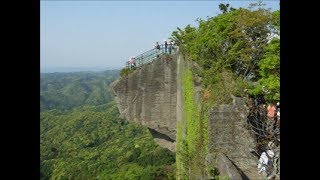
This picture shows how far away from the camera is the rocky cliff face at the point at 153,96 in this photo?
834 inches

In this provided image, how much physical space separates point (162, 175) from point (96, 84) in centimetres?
9932

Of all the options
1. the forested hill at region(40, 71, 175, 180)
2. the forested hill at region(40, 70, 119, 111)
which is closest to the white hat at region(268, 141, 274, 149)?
the forested hill at region(40, 71, 175, 180)

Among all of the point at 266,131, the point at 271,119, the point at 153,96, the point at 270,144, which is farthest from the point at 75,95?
the point at 270,144

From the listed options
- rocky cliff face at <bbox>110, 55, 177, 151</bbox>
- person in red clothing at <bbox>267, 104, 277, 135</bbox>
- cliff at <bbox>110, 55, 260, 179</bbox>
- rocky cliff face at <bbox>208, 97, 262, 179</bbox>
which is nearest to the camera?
person in red clothing at <bbox>267, 104, 277, 135</bbox>

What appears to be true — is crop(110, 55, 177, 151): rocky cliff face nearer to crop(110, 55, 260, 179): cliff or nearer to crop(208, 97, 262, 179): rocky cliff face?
crop(110, 55, 260, 179): cliff

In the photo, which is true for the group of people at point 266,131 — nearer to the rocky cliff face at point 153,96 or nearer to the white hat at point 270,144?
the white hat at point 270,144

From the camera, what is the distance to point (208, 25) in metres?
15.7

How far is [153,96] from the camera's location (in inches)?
847

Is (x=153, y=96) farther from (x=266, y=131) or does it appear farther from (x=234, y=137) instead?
(x=266, y=131)

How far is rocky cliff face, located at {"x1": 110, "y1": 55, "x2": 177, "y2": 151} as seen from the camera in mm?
21188

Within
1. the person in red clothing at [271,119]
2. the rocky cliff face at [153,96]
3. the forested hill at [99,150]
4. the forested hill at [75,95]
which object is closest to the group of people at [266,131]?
the person in red clothing at [271,119]

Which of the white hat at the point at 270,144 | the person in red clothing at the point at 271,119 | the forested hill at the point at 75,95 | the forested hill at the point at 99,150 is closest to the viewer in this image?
the white hat at the point at 270,144

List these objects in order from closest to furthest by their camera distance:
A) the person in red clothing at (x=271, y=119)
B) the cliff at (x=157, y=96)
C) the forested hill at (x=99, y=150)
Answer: the person in red clothing at (x=271, y=119) → the cliff at (x=157, y=96) → the forested hill at (x=99, y=150)
